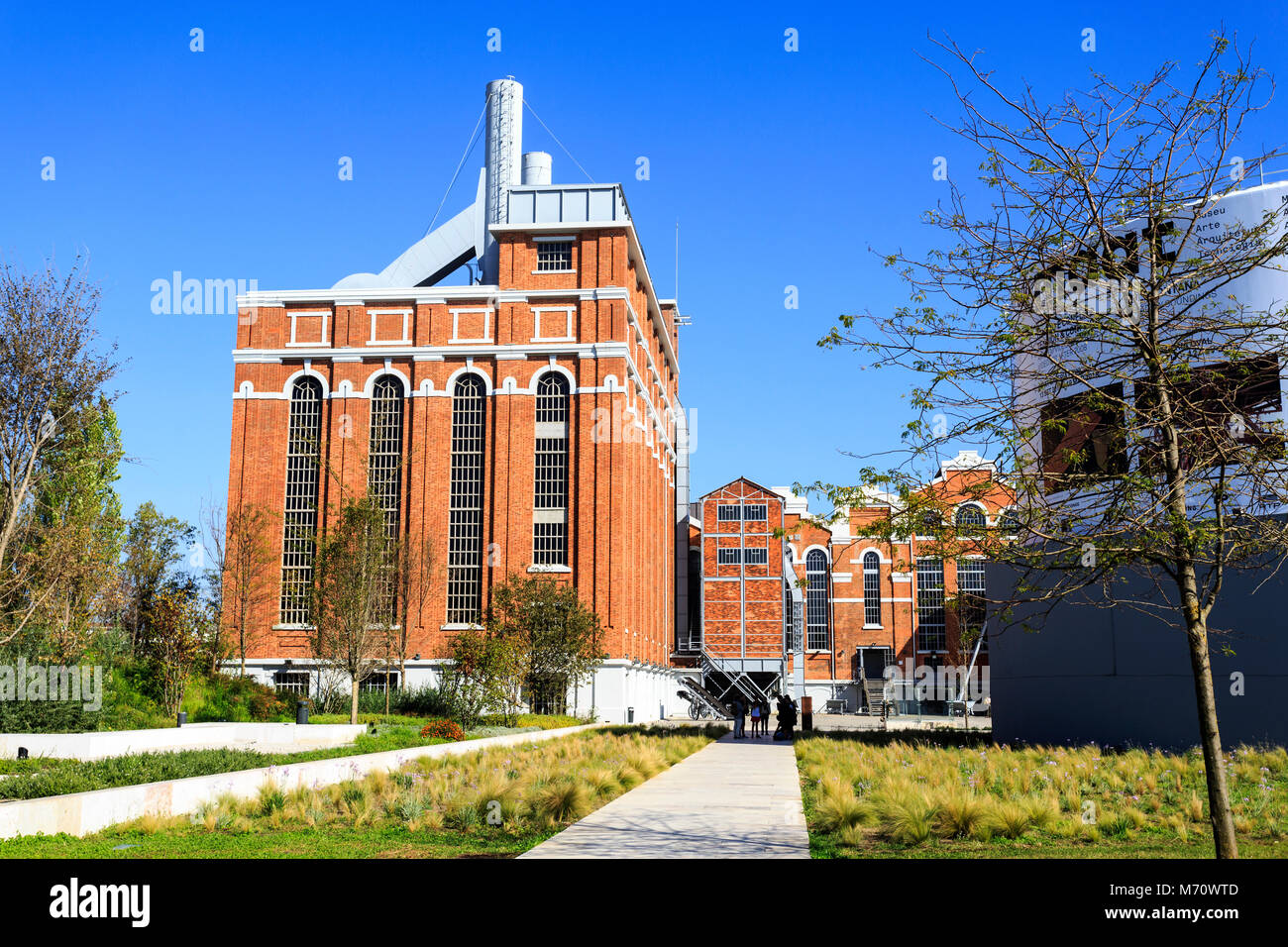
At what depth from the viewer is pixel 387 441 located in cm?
5256

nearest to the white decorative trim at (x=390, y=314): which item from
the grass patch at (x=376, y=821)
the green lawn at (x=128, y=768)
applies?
the green lawn at (x=128, y=768)

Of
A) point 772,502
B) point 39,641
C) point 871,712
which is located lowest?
point 871,712

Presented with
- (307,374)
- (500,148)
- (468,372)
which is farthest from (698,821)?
(500,148)

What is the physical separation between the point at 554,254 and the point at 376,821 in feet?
140

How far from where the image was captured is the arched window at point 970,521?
9.34 m

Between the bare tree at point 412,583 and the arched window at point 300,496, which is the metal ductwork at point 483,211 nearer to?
the arched window at point 300,496

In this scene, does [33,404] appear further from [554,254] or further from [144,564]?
[554,254]

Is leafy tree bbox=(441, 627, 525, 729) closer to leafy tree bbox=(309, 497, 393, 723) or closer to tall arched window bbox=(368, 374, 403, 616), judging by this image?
leafy tree bbox=(309, 497, 393, 723)

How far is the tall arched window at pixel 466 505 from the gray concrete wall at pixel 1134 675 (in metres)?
26.9

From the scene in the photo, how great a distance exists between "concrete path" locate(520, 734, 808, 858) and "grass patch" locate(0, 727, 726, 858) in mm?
586
